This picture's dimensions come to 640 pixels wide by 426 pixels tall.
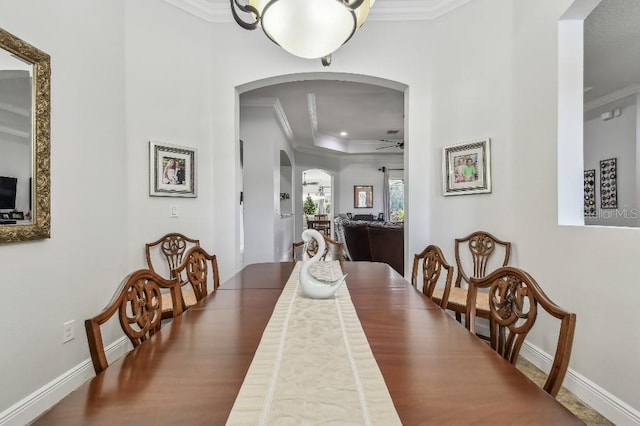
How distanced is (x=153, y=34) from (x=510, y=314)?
3.16 metres

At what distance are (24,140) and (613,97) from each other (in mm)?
6422

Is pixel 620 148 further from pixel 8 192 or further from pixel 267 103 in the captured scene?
pixel 8 192

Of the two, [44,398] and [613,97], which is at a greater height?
[613,97]

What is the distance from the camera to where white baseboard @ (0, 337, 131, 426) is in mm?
1621

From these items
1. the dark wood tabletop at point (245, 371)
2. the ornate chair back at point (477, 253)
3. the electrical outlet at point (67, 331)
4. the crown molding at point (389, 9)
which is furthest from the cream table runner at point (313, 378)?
the crown molding at point (389, 9)

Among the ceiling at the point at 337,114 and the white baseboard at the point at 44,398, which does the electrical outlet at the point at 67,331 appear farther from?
the ceiling at the point at 337,114

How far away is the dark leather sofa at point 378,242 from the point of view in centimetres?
466

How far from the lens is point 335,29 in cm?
155

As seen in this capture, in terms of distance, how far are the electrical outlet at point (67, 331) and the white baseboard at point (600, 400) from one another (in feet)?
10.1

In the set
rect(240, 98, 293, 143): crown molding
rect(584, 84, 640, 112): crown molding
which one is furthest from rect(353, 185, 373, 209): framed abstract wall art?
rect(584, 84, 640, 112): crown molding

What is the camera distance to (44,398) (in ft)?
5.90

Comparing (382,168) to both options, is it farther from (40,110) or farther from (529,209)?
(40,110)

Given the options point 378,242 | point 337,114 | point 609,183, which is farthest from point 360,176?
point 609,183

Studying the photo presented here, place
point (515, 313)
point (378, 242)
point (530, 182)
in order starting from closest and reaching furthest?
point (515, 313) → point (530, 182) → point (378, 242)
